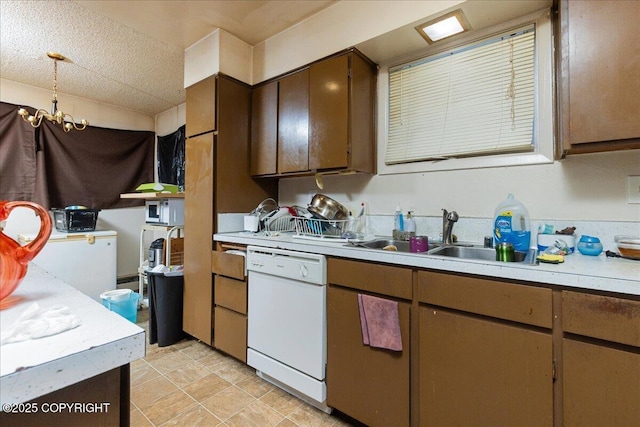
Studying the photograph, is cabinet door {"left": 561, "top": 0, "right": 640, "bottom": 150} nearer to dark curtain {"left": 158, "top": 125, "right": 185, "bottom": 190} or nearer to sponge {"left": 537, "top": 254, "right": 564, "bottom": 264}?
sponge {"left": 537, "top": 254, "right": 564, "bottom": 264}

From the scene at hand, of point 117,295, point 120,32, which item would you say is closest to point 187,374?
point 117,295

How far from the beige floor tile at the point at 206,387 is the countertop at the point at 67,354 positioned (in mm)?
1366

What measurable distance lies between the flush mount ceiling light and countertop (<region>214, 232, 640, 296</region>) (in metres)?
1.29

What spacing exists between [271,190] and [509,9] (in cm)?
200

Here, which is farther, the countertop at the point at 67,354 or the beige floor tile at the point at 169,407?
the beige floor tile at the point at 169,407

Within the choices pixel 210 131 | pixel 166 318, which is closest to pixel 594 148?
pixel 210 131

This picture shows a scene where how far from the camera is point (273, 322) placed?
69.1 inches

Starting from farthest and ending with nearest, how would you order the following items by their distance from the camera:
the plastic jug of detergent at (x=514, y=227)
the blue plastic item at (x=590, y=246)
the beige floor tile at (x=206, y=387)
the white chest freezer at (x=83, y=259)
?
the white chest freezer at (x=83, y=259), the beige floor tile at (x=206, y=387), the plastic jug of detergent at (x=514, y=227), the blue plastic item at (x=590, y=246)

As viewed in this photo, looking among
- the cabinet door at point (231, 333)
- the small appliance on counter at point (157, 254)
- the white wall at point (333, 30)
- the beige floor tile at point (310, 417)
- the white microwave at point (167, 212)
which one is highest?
the white wall at point (333, 30)

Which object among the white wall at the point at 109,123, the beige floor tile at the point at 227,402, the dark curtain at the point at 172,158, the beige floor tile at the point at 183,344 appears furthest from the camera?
the dark curtain at the point at 172,158

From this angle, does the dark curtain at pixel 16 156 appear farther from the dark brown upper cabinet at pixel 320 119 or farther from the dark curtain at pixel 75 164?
the dark brown upper cabinet at pixel 320 119

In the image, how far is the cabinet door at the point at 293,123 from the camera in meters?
2.08

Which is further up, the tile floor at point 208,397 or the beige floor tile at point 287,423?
the tile floor at point 208,397

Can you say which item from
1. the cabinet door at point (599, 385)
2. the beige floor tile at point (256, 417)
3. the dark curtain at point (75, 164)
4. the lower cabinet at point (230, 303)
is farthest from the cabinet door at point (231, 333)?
the dark curtain at point (75, 164)
